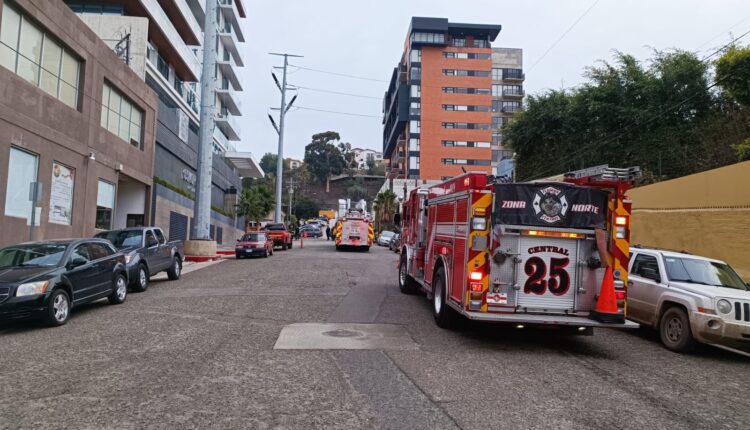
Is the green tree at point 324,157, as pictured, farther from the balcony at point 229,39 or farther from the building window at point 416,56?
the balcony at point 229,39

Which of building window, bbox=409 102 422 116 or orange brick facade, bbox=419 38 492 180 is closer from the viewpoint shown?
orange brick facade, bbox=419 38 492 180

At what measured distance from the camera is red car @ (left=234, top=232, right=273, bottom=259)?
88.5 ft

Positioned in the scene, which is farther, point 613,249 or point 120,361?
point 613,249

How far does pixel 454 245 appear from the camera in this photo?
9.33 m

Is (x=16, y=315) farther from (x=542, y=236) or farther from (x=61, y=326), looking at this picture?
(x=542, y=236)

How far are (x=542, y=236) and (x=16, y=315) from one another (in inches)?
332

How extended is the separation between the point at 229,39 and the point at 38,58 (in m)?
35.9

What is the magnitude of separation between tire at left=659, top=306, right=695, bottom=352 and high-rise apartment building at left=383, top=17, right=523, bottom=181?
6949 cm

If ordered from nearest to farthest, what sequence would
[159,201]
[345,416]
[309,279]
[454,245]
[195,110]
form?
[345,416], [454,245], [309,279], [159,201], [195,110]

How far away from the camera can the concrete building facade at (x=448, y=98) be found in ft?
257

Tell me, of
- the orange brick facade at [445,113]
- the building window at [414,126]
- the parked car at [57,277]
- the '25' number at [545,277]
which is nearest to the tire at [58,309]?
the parked car at [57,277]

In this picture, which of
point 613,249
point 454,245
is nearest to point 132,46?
point 454,245

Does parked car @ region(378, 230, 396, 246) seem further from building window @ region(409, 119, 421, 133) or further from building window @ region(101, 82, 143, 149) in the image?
building window @ region(409, 119, 421, 133)

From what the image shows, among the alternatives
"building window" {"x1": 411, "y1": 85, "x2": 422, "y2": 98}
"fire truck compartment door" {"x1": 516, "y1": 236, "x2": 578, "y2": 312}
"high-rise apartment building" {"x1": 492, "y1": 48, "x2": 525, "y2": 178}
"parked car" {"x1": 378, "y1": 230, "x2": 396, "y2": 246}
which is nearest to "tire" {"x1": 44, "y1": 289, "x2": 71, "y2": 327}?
"fire truck compartment door" {"x1": 516, "y1": 236, "x2": 578, "y2": 312}
